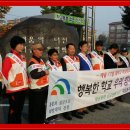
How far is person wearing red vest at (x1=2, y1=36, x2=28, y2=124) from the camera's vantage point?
16.6 feet

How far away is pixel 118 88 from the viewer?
7.37 metres

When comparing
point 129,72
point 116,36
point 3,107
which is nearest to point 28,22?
point 3,107

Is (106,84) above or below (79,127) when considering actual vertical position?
above

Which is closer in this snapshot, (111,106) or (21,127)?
(21,127)

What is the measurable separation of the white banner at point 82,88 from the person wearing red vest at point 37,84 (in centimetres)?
13

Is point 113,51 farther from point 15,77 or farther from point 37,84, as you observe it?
point 15,77

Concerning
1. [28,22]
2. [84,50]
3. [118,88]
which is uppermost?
[28,22]

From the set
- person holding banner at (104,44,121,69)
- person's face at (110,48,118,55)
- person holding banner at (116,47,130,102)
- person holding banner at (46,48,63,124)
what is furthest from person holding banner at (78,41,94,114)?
person holding banner at (116,47,130,102)

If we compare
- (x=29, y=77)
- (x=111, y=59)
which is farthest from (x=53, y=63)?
(x=111, y=59)

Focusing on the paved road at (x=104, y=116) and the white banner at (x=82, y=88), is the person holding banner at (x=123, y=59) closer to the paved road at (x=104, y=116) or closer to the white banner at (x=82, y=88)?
the white banner at (x=82, y=88)

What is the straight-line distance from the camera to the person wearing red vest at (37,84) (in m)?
5.24

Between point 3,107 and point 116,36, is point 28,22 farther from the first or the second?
point 116,36

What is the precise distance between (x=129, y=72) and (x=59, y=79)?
261 cm

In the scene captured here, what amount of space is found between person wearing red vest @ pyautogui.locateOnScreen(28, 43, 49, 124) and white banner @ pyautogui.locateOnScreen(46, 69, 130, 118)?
130 mm
